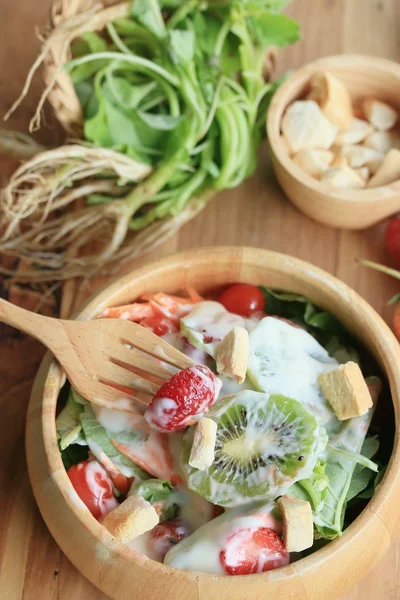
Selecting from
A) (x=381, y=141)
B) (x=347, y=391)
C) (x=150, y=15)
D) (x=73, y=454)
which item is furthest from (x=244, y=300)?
(x=150, y=15)

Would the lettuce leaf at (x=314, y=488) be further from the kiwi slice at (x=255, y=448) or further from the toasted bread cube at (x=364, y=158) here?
the toasted bread cube at (x=364, y=158)

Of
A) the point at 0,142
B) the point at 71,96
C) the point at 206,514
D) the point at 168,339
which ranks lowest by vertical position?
the point at 206,514

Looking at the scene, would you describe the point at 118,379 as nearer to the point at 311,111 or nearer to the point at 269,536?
the point at 269,536

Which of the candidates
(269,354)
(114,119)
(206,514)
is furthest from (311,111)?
(206,514)

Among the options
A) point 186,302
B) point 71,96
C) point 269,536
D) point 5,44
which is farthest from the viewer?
point 5,44

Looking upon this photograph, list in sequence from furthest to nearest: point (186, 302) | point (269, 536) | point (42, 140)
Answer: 1. point (42, 140)
2. point (186, 302)
3. point (269, 536)

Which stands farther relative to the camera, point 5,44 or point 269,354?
point 5,44

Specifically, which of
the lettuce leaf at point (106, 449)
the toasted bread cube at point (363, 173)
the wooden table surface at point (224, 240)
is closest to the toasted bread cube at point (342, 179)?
the toasted bread cube at point (363, 173)
